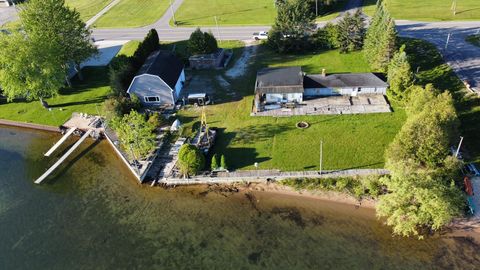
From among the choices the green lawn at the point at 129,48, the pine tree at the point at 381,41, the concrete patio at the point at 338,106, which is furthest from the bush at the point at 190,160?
the green lawn at the point at 129,48

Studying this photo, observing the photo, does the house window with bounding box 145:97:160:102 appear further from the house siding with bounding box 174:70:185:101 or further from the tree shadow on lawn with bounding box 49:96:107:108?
the tree shadow on lawn with bounding box 49:96:107:108

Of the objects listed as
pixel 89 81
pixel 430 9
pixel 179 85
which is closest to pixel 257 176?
pixel 179 85

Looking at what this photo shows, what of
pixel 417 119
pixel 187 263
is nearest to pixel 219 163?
pixel 187 263

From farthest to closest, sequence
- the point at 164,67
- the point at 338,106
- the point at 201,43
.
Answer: the point at 201,43
the point at 164,67
the point at 338,106

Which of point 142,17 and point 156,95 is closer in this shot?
point 156,95

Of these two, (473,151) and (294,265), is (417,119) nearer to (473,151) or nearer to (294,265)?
(473,151)

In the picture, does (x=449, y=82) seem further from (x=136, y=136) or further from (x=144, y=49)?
(x=144, y=49)

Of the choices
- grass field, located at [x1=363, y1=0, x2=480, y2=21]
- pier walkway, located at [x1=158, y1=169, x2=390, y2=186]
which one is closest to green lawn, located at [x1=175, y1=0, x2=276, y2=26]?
grass field, located at [x1=363, y1=0, x2=480, y2=21]
